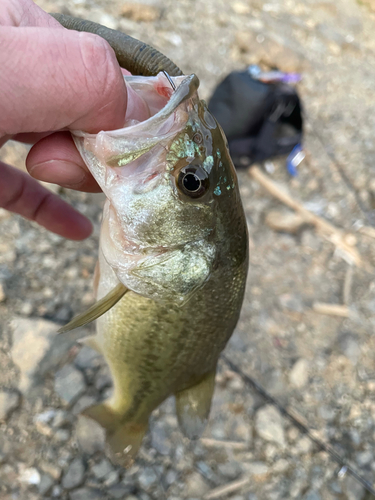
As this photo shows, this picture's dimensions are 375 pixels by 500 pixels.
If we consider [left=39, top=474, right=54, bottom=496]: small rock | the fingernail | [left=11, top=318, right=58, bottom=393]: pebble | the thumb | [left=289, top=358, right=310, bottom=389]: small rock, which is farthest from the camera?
[left=289, top=358, right=310, bottom=389]: small rock

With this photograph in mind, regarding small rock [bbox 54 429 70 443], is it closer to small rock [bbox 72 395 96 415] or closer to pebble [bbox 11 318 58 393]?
small rock [bbox 72 395 96 415]

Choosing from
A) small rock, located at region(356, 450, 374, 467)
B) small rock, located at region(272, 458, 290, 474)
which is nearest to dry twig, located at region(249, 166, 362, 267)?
small rock, located at region(356, 450, 374, 467)

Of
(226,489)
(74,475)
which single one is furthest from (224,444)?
(74,475)

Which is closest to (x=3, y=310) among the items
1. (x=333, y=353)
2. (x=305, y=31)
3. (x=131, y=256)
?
(x=131, y=256)

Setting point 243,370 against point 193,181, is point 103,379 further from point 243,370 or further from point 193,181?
point 193,181

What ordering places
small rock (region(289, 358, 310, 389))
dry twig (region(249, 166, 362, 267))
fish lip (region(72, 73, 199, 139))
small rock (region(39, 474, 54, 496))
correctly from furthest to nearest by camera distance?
dry twig (region(249, 166, 362, 267)) < small rock (region(289, 358, 310, 389)) < small rock (region(39, 474, 54, 496)) < fish lip (region(72, 73, 199, 139))

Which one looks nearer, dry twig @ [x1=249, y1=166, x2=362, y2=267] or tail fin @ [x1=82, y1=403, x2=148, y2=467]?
tail fin @ [x1=82, y1=403, x2=148, y2=467]

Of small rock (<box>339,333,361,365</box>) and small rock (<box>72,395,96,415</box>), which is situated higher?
small rock (<box>339,333,361,365</box>)

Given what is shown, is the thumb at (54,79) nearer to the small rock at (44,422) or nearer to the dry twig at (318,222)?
the small rock at (44,422)
